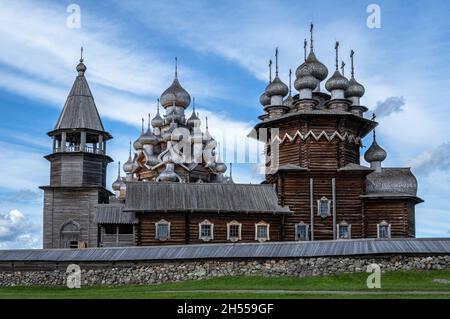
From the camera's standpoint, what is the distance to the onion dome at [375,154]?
42.8 metres

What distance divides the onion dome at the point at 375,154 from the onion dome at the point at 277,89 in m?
6.07

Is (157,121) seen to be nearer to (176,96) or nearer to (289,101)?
(176,96)

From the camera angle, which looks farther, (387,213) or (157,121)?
(157,121)

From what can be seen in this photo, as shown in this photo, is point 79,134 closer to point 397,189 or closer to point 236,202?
point 236,202

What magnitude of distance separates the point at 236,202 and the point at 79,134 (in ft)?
46.9

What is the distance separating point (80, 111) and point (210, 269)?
2078 centimetres

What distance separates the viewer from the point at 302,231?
4006cm

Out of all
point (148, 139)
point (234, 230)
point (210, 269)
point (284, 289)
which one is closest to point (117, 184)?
point (148, 139)

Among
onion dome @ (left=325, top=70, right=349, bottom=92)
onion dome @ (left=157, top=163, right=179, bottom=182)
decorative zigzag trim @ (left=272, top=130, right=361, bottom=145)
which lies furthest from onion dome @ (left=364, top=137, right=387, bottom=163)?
onion dome @ (left=157, top=163, right=179, bottom=182)

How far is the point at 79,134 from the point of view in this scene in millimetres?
48438

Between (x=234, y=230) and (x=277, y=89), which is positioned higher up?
(x=277, y=89)

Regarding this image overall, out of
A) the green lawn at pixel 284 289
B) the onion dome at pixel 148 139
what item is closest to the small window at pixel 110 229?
the green lawn at pixel 284 289

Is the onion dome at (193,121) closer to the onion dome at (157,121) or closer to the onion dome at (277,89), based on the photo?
the onion dome at (157,121)
